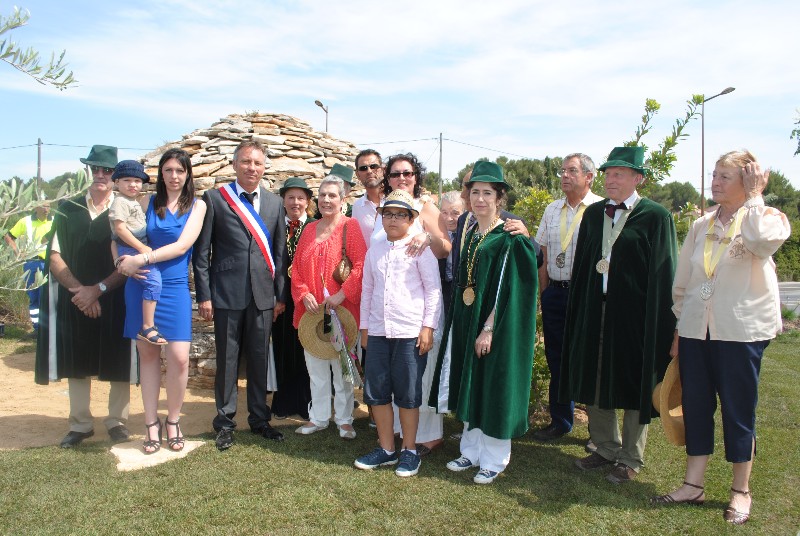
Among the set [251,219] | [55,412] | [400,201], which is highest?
[400,201]

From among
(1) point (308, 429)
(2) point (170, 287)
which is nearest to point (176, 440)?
(1) point (308, 429)

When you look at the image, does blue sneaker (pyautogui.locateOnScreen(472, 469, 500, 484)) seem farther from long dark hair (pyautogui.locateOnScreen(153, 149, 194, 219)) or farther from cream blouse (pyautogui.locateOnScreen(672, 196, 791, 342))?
long dark hair (pyautogui.locateOnScreen(153, 149, 194, 219))

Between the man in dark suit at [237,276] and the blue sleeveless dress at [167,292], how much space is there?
0.20 m

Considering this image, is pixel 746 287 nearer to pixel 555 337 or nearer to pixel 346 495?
pixel 555 337

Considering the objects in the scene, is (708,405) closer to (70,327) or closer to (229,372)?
(229,372)

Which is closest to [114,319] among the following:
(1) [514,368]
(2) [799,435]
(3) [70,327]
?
(3) [70,327]

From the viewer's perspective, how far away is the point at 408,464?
4297 mm

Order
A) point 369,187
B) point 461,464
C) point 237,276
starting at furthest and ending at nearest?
point 369,187 → point 237,276 → point 461,464

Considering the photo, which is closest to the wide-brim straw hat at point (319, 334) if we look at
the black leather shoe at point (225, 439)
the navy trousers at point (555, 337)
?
the black leather shoe at point (225, 439)

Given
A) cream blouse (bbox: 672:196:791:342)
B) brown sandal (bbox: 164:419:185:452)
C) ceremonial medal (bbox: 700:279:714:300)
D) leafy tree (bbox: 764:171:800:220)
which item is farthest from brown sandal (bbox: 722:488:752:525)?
leafy tree (bbox: 764:171:800:220)

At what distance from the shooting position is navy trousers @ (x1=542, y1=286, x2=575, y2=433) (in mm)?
4941

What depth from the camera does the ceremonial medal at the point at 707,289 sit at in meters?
3.60

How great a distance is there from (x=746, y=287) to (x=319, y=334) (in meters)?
3.03

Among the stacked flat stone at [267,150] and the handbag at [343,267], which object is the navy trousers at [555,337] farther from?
the stacked flat stone at [267,150]
